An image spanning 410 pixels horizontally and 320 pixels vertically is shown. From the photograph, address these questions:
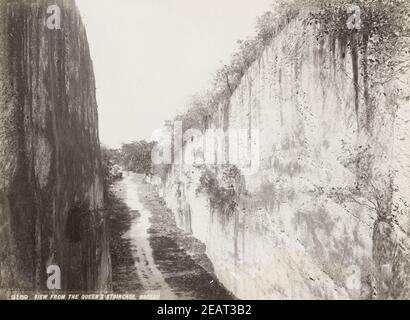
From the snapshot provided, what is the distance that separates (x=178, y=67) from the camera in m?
5.73

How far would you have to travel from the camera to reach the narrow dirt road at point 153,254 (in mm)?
5771

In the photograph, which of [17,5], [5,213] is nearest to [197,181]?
[5,213]

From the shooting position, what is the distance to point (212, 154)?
243 inches

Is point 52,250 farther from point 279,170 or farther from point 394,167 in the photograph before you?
point 394,167

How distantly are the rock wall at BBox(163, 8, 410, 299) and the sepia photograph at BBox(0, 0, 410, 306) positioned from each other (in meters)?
0.02

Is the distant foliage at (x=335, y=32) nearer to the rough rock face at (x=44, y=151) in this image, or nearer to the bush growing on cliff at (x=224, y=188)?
the bush growing on cliff at (x=224, y=188)

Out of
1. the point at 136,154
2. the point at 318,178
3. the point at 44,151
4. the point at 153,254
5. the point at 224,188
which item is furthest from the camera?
the point at 224,188

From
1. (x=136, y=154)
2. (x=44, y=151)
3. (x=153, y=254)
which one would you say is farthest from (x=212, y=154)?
(x=44, y=151)

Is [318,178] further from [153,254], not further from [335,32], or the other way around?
[153,254]

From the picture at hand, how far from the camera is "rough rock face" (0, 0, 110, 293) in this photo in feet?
16.5

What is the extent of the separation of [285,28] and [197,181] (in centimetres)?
260

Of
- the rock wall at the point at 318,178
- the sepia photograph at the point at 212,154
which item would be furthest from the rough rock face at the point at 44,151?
the rock wall at the point at 318,178

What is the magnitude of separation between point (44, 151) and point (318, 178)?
3.50 meters

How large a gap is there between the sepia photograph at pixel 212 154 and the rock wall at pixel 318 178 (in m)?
0.02
